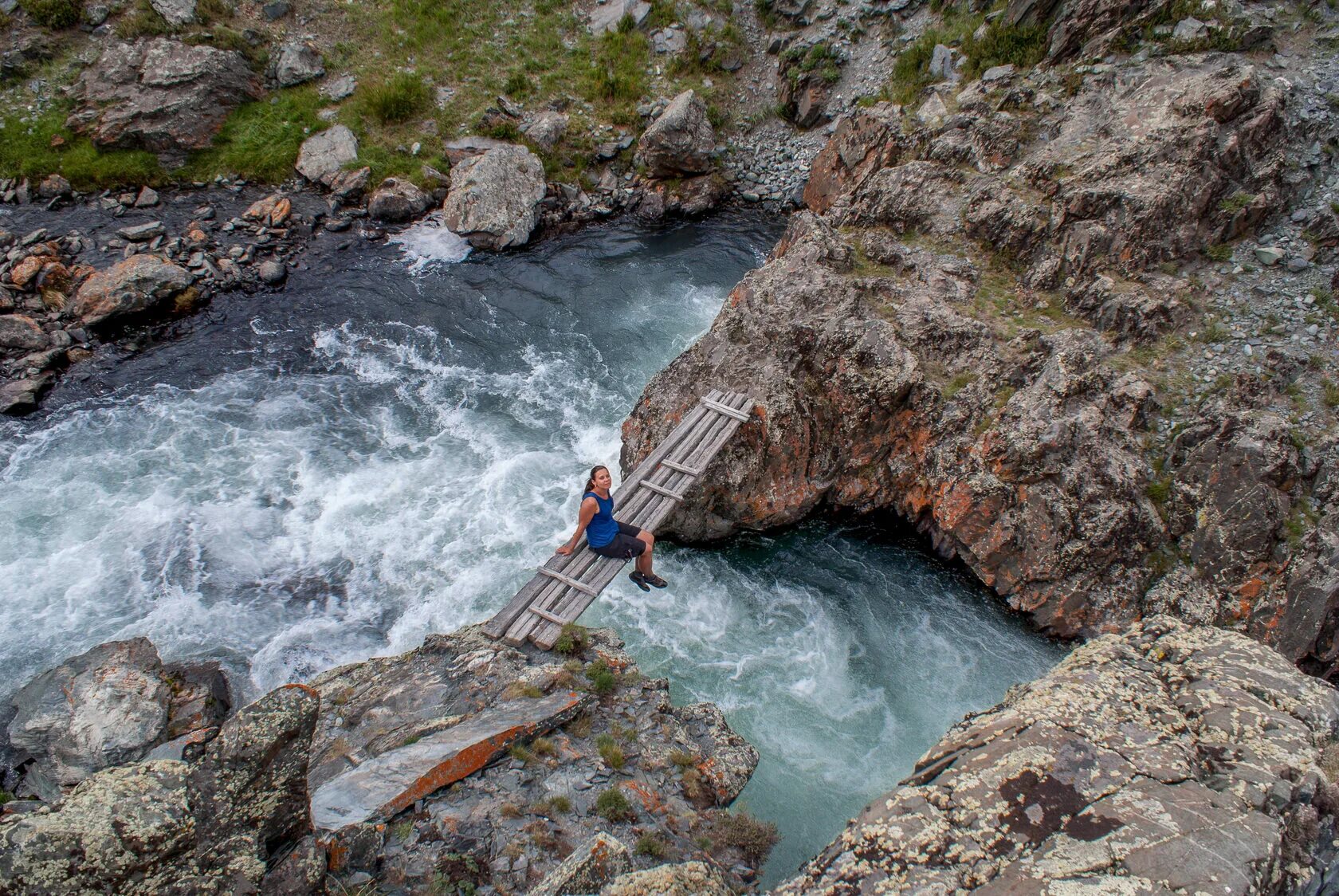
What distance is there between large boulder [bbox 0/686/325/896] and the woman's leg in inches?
243

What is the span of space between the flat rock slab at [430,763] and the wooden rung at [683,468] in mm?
4900

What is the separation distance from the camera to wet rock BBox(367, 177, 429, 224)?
25078 mm

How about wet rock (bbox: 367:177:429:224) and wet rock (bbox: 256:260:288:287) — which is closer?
wet rock (bbox: 256:260:288:287)

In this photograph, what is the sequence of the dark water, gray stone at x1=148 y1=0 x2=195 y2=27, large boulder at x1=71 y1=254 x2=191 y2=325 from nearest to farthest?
the dark water
large boulder at x1=71 y1=254 x2=191 y2=325
gray stone at x1=148 y1=0 x2=195 y2=27

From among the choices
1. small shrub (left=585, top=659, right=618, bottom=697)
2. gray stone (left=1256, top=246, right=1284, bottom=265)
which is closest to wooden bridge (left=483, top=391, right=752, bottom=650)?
small shrub (left=585, top=659, right=618, bottom=697)

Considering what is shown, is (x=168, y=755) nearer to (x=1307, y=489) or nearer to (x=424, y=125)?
(x=1307, y=489)

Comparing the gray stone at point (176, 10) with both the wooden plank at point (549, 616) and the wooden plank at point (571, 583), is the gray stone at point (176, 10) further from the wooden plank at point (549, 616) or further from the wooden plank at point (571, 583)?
the wooden plank at point (549, 616)

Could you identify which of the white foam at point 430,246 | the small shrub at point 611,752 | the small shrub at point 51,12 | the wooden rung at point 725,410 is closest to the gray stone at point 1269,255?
the wooden rung at point 725,410

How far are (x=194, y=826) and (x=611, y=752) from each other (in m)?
4.74

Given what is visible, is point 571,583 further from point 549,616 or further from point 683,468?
point 683,468

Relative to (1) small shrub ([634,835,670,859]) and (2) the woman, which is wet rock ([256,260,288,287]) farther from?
(1) small shrub ([634,835,670,859])

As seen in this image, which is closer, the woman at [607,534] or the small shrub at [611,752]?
the small shrub at [611,752]

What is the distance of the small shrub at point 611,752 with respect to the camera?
30.3 ft

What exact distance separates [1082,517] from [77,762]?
1616 centimetres
